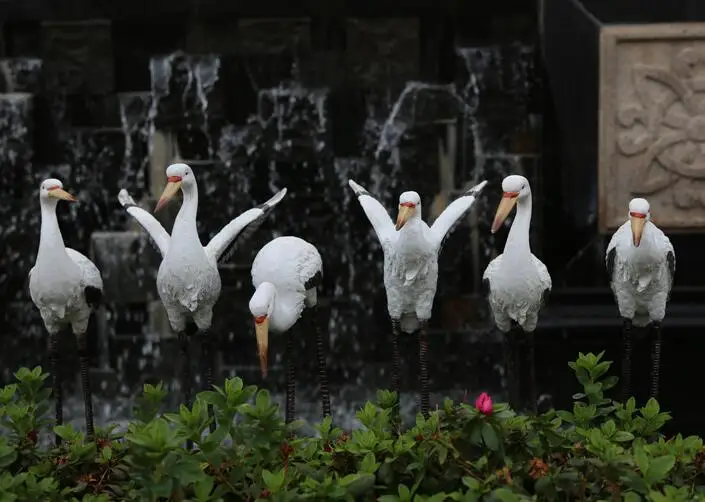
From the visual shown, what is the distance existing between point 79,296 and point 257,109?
201 centimetres

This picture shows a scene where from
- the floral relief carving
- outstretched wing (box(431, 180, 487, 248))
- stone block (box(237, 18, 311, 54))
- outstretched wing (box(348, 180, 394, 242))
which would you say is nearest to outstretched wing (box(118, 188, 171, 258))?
outstretched wing (box(348, 180, 394, 242))

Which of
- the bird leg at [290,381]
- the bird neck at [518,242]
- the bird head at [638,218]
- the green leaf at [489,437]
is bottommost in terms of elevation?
the bird leg at [290,381]

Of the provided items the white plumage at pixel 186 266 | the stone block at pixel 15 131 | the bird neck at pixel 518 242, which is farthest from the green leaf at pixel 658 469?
the stone block at pixel 15 131

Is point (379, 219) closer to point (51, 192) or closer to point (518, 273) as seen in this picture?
point (518, 273)

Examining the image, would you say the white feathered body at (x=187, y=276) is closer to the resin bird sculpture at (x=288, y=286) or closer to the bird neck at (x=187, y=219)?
the bird neck at (x=187, y=219)

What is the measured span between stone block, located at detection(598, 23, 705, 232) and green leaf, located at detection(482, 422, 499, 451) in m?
2.77

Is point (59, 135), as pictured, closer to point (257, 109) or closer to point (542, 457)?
point (257, 109)

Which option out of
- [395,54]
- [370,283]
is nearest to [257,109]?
[395,54]

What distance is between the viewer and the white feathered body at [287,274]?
416 centimetres

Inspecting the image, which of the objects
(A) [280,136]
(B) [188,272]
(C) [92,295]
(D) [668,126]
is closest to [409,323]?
(B) [188,272]

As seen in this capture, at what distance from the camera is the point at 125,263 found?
5781 millimetres

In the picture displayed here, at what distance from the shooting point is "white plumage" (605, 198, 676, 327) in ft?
13.2

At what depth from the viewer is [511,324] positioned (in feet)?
13.9

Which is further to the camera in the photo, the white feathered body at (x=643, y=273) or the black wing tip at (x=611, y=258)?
the black wing tip at (x=611, y=258)
